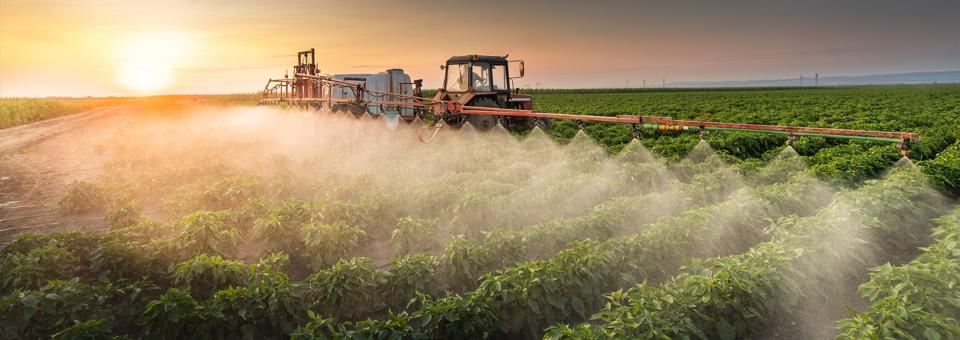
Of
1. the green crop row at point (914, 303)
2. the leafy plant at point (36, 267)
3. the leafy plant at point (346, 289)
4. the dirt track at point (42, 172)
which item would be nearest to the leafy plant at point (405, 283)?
the leafy plant at point (346, 289)

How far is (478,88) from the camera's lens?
61.5 ft

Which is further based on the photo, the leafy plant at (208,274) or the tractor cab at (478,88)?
the tractor cab at (478,88)

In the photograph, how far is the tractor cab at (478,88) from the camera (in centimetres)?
1819

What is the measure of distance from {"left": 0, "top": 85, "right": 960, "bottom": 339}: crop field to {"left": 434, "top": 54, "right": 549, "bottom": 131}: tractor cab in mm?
2661

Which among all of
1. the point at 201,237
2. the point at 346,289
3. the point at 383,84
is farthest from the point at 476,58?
Answer: the point at 346,289

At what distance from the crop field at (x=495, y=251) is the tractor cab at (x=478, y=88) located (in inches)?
105

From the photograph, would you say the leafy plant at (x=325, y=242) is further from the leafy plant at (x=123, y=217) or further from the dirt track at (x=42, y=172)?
the dirt track at (x=42, y=172)

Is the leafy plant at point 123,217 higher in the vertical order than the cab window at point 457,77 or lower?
lower

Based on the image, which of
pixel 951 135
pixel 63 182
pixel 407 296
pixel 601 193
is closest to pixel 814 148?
pixel 951 135

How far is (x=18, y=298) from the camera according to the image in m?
5.33

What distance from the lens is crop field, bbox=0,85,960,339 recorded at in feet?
17.3

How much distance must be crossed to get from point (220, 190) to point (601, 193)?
7769 millimetres

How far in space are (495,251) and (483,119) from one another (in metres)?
11.2

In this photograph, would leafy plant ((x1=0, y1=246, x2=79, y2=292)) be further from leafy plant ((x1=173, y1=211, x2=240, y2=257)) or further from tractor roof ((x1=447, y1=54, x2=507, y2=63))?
tractor roof ((x1=447, y1=54, x2=507, y2=63))
